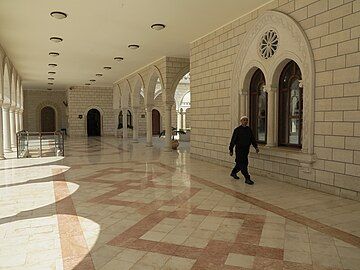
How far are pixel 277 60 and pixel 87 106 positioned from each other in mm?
18230

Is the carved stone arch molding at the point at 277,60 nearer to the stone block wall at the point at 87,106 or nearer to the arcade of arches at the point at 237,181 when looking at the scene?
the arcade of arches at the point at 237,181

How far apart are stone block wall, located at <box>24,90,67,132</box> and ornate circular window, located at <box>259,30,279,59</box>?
73.7 ft

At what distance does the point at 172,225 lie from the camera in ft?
11.5

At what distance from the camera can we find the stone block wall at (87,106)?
2170 cm

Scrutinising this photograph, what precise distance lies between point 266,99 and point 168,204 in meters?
3.76

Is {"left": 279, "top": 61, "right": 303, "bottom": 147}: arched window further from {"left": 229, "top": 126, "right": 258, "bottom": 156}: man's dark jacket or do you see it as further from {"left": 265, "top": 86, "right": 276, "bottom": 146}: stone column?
{"left": 229, "top": 126, "right": 258, "bottom": 156}: man's dark jacket

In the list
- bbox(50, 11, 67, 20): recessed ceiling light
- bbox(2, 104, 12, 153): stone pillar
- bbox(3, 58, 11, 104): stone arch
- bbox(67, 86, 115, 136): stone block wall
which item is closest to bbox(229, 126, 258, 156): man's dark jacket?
bbox(50, 11, 67, 20): recessed ceiling light

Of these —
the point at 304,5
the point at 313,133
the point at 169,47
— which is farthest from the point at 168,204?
the point at 169,47

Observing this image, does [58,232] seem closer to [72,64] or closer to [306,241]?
[306,241]

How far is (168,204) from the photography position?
4.35m

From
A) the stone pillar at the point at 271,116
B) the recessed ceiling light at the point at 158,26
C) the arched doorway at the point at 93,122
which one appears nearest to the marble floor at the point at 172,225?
the stone pillar at the point at 271,116

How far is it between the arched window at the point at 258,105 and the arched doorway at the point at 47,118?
22.4 metres

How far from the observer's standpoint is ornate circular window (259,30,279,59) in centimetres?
603

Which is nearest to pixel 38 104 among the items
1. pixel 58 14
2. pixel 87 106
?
pixel 87 106
